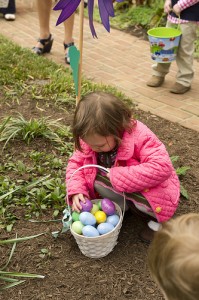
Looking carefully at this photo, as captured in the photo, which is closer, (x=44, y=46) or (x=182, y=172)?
(x=182, y=172)

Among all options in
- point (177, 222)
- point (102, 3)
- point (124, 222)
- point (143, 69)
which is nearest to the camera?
point (177, 222)

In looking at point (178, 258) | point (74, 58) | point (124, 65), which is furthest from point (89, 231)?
point (124, 65)

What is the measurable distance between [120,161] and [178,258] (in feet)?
4.21

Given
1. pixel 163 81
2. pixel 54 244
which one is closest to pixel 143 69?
pixel 163 81

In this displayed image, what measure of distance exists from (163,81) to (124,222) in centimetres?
→ 221

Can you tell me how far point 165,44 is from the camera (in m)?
4.00

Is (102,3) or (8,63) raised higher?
(102,3)

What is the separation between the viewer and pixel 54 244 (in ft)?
8.34

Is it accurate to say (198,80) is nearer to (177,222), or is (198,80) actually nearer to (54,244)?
(54,244)

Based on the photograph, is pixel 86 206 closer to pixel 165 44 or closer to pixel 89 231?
pixel 89 231

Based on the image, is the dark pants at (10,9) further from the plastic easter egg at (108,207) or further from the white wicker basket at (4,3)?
the plastic easter egg at (108,207)

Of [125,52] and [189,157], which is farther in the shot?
[125,52]

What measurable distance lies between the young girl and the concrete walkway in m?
1.42

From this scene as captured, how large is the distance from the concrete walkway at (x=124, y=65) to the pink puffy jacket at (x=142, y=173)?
142 cm
